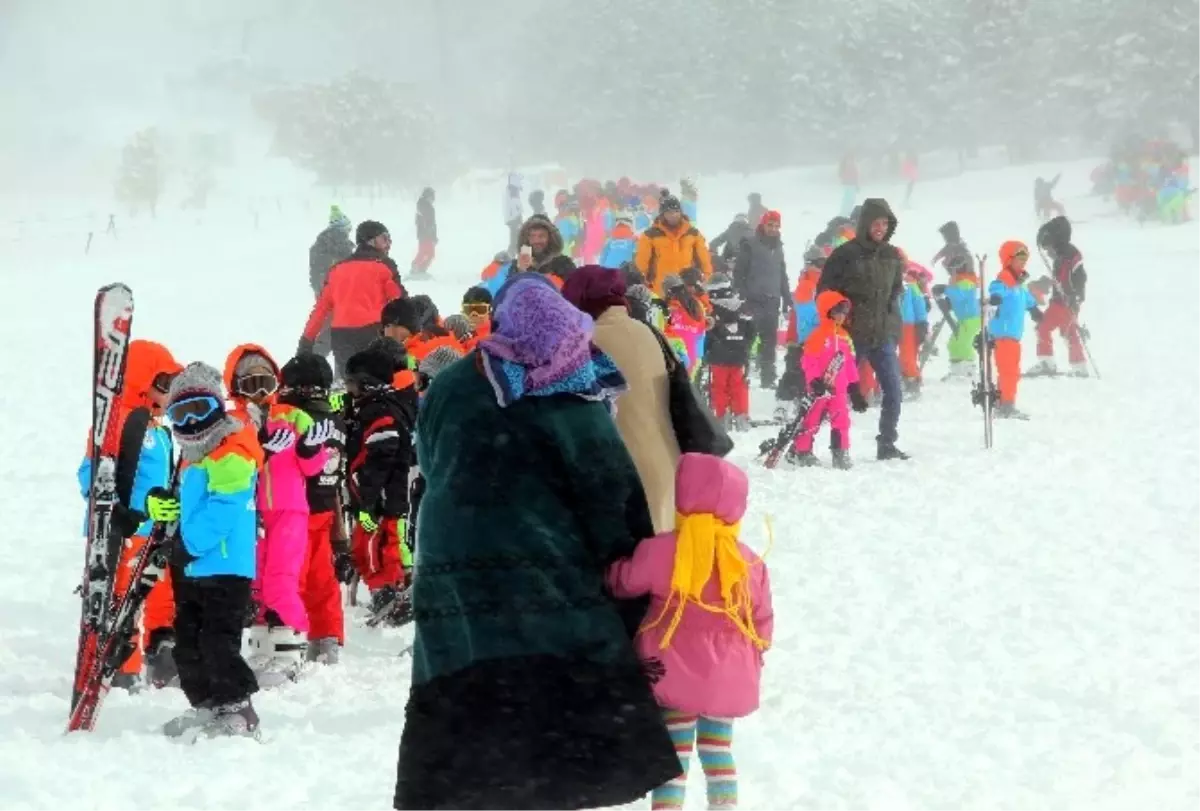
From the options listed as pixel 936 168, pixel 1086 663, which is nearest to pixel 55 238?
pixel 936 168

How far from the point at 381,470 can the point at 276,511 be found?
72 centimetres

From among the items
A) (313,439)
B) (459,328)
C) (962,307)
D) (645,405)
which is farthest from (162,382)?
(962,307)

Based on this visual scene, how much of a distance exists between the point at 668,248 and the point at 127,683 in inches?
303

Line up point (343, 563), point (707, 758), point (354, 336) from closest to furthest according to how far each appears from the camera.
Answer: point (707, 758) < point (343, 563) < point (354, 336)

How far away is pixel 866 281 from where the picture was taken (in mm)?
10781

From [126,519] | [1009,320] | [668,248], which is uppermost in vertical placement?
[668,248]

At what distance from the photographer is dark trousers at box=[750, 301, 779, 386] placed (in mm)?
14633

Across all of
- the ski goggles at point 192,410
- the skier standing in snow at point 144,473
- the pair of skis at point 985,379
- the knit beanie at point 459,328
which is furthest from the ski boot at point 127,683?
the pair of skis at point 985,379

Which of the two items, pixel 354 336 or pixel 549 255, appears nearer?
pixel 549 255

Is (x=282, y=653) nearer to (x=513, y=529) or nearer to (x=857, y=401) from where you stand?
(x=513, y=529)

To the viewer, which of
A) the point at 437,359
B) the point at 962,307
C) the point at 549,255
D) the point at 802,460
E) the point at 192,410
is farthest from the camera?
the point at 962,307

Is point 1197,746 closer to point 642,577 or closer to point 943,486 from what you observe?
point 642,577

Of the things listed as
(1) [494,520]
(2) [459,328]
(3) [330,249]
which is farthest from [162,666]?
(3) [330,249]

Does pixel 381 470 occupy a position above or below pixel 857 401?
below
